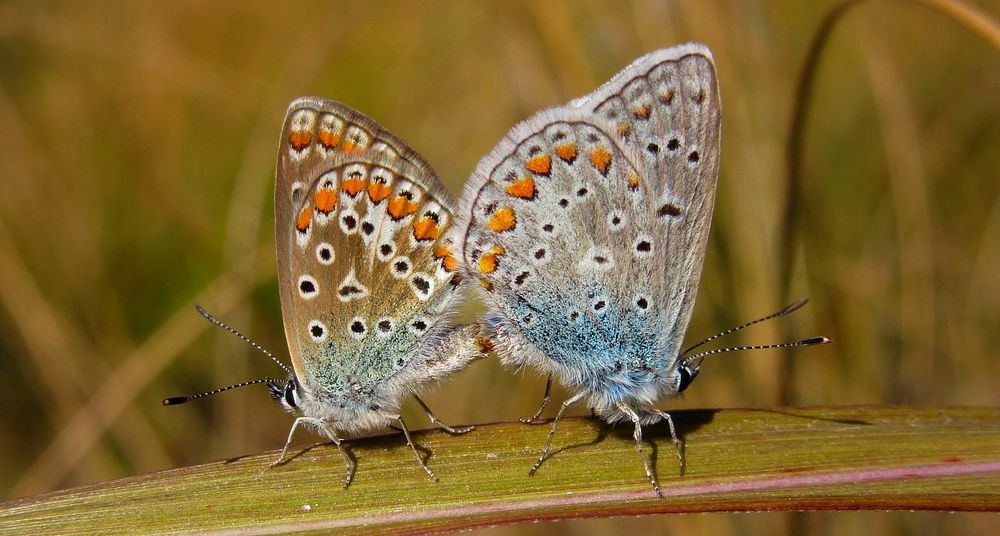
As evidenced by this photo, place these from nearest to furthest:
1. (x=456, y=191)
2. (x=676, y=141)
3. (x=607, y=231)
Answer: (x=676, y=141) < (x=607, y=231) < (x=456, y=191)

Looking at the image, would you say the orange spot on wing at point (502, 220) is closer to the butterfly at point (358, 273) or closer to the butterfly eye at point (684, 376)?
the butterfly at point (358, 273)

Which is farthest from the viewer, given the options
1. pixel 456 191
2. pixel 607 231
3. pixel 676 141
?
pixel 456 191

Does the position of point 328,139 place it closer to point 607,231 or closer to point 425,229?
point 425,229

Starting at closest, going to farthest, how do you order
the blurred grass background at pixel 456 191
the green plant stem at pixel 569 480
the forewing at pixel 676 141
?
1. the green plant stem at pixel 569 480
2. the forewing at pixel 676 141
3. the blurred grass background at pixel 456 191

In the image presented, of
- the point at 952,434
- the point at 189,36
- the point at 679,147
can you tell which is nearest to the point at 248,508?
the point at 679,147

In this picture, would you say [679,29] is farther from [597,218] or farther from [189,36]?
[189,36]

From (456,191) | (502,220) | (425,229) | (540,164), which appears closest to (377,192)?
(425,229)

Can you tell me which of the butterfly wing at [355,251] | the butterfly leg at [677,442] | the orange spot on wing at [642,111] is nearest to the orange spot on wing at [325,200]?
the butterfly wing at [355,251]
